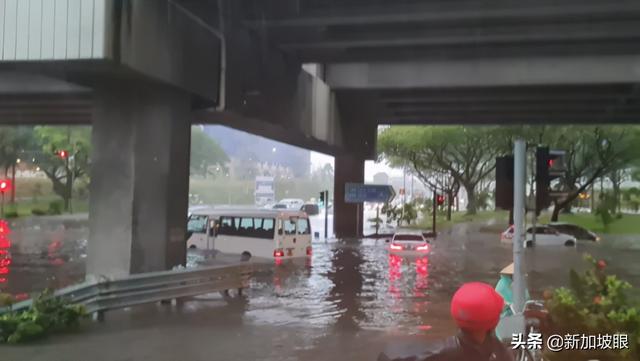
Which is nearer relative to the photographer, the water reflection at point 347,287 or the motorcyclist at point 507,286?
the motorcyclist at point 507,286

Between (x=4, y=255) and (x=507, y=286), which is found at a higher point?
(x=507, y=286)

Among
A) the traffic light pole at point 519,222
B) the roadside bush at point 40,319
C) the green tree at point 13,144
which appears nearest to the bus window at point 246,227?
the roadside bush at point 40,319

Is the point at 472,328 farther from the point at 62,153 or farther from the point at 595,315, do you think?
the point at 62,153

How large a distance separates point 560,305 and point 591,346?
83 centimetres

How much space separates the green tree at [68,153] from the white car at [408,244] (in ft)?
77.4

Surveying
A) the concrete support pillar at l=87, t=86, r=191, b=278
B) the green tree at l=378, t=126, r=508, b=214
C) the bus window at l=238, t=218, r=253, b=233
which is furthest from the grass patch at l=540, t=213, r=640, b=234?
the concrete support pillar at l=87, t=86, r=191, b=278

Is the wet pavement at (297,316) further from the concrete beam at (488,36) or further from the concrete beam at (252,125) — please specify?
the concrete beam at (488,36)

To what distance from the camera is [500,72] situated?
22.0m

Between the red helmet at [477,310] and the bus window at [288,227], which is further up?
the red helmet at [477,310]

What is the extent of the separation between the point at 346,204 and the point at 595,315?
3558 centimetres

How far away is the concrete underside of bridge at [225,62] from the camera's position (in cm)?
1157

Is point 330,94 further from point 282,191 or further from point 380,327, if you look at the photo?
point 282,191

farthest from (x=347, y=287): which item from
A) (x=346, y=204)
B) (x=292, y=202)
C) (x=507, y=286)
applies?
(x=292, y=202)

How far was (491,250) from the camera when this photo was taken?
32.8 m
